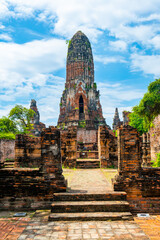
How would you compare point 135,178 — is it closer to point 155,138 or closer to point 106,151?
point 106,151

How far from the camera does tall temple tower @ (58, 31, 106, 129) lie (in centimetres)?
3312

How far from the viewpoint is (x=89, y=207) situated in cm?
480

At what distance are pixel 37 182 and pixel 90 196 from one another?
1.52m

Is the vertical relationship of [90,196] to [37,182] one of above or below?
below

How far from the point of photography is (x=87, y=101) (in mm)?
34062

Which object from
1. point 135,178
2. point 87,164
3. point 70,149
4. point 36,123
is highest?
point 36,123

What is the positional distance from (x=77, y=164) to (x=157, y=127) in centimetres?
628

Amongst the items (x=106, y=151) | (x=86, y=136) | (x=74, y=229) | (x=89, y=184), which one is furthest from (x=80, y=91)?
(x=74, y=229)

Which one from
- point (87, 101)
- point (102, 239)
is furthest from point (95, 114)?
point (102, 239)

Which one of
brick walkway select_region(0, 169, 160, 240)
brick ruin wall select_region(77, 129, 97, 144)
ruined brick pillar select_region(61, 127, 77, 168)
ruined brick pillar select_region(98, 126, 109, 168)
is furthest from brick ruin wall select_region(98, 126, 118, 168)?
brick ruin wall select_region(77, 129, 97, 144)

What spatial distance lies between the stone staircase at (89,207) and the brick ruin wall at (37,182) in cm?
39

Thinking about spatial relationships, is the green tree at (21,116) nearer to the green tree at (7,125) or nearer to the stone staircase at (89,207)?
the green tree at (7,125)

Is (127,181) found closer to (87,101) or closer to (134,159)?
(134,159)

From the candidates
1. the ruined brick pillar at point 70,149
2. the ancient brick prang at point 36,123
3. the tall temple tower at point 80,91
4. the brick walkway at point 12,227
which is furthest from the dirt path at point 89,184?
the ancient brick prang at point 36,123
